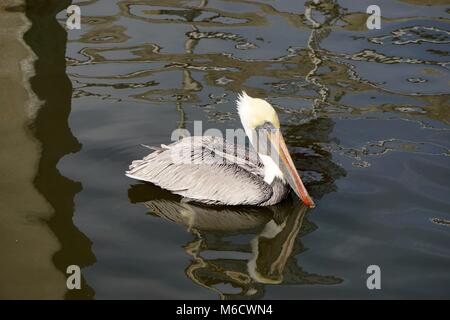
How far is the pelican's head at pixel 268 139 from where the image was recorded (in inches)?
221

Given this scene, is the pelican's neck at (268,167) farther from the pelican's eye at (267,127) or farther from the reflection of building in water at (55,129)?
the reflection of building in water at (55,129)

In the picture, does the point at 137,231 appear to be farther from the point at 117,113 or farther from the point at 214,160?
the point at 117,113

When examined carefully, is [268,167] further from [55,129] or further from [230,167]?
[55,129]

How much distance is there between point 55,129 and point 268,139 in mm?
1795

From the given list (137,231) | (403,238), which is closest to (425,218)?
(403,238)

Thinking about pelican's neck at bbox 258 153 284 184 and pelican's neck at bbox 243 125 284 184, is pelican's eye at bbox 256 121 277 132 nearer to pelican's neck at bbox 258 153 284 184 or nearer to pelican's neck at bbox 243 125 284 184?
pelican's neck at bbox 243 125 284 184

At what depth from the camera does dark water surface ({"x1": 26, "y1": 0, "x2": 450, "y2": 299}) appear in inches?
194

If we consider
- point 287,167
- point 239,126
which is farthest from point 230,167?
point 239,126

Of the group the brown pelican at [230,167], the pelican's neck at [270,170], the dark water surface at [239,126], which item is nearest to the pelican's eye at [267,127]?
the brown pelican at [230,167]

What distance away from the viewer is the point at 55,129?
650 centimetres

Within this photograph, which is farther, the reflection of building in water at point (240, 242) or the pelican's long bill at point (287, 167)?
the pelican's long bill at point (287, 167)

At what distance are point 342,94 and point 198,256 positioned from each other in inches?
108

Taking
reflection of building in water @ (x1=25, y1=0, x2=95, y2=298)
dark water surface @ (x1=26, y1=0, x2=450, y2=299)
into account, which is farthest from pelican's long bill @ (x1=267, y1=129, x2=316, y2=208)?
reflection of building in water @ (x1=25, y1=0, x2=95, y2=298)
